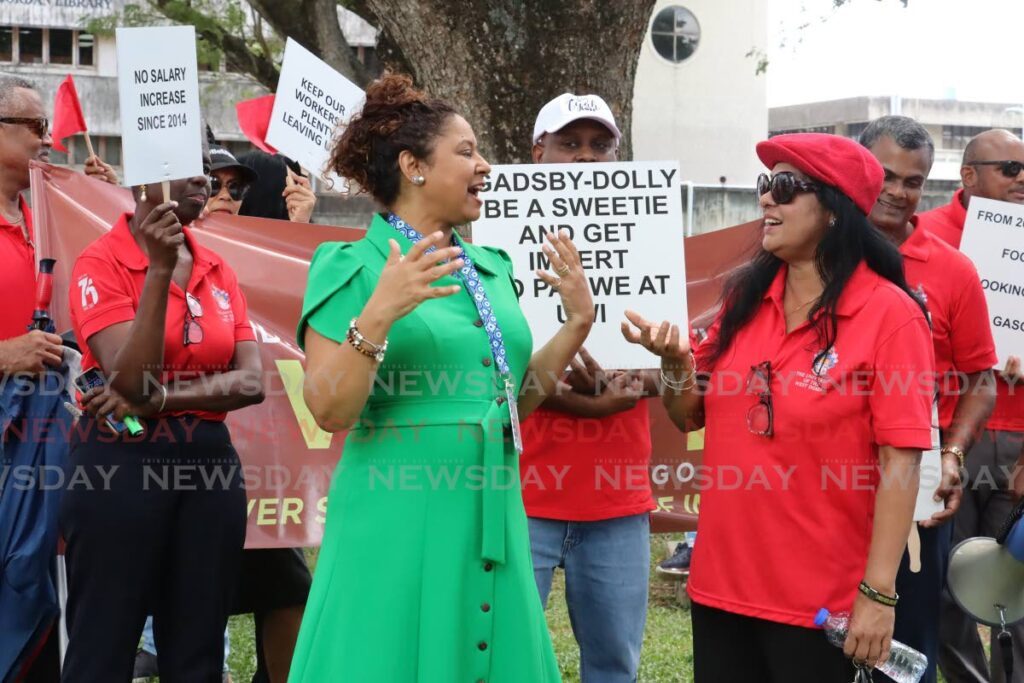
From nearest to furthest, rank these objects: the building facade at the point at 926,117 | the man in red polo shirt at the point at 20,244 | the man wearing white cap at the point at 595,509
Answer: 1. the man wearing white cap at the point at 595,509
2. the man in red polo shirt at the point at 20,244
3. the building facade at the point at 926,117

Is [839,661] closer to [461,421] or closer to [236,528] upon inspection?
[461,421]

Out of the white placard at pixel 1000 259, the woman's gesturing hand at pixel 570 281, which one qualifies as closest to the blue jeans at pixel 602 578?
the woman's gesturing hand at pixel 570 281

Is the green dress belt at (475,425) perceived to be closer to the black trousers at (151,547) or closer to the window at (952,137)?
the black trousers at (151,547)

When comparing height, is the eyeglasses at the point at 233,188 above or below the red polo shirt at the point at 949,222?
above

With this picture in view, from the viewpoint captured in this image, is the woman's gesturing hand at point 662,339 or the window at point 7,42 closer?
the woman's gesturing hand at point 662,339

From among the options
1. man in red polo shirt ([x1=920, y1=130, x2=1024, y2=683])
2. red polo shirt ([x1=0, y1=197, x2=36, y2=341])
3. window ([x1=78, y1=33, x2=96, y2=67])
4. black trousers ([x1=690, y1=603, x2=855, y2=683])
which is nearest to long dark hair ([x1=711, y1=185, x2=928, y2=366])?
black trousers ([x1=690, y1=603, x2=855, y2=683])

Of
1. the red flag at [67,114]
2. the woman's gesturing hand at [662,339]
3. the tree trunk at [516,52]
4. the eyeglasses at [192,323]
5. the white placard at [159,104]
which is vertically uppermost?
the tree trunk at [516,52]

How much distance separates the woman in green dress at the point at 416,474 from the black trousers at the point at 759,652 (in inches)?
18.8

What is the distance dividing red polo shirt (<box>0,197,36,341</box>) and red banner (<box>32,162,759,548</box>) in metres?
0.41

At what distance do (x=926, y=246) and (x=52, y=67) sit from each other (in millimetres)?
36374

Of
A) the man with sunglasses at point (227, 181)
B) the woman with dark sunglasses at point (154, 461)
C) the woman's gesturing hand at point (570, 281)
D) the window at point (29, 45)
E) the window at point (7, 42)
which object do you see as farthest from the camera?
the window at point (7, 42)

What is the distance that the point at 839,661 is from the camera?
11.6 feet

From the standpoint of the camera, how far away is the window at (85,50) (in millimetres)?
37250

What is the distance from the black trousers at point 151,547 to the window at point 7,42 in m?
35.9
